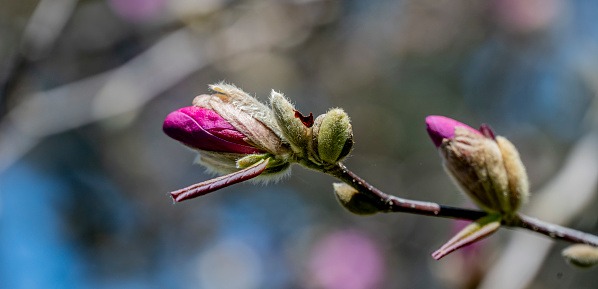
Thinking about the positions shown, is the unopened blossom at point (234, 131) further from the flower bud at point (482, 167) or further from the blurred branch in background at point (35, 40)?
the blurred branch in background at point (35, 40)

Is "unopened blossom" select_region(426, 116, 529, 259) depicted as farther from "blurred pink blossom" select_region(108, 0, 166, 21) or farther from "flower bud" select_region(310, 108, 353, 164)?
"blurred pink blossom" select_region(108, 0, 166, 21)

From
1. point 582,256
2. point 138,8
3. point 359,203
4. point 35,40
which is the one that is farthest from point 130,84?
point 582,256

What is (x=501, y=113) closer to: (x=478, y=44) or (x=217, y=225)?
(x=478, y=44)

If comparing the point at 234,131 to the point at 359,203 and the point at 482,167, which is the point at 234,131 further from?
the point at 482,167

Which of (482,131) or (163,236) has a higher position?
(482,131)

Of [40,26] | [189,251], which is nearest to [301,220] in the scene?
[189,251]

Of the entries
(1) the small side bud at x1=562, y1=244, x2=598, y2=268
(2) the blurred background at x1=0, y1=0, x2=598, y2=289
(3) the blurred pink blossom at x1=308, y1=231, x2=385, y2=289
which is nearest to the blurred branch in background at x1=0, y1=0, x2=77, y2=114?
(2) the blurred background at x1=0, y1=0, x2=598, y2=289

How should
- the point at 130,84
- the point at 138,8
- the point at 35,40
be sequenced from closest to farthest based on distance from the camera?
the point at 35,40, the point at 130,84, the point at 138,8
